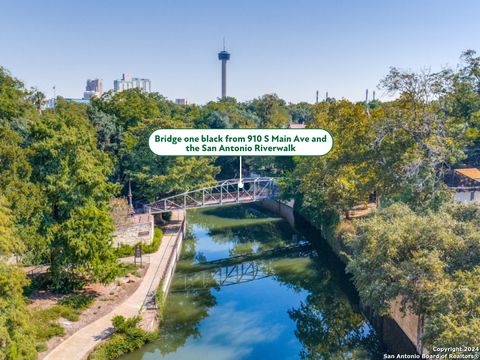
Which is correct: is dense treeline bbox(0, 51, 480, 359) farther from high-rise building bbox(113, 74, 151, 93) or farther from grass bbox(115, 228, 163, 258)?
high-rise building bbox(113, 74, 151, 93)

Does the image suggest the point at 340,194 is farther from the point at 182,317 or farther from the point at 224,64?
the point at 224,64

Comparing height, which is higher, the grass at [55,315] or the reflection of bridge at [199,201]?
the reflection of bridge at [199,201]

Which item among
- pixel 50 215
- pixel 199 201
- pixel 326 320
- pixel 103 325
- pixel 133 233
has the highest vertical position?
pixel 50 215

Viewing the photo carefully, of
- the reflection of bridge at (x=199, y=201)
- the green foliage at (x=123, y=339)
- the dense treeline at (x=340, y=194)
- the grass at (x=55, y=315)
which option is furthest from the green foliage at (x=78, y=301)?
the reflection of bridge at (x=199, y=201)

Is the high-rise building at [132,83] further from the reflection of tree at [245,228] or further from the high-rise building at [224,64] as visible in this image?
the reflection of tree at [245,228]

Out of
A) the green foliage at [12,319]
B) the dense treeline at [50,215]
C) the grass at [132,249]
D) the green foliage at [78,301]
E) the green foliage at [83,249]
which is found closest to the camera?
the green foliage at [12,319]

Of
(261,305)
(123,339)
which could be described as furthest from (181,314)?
(123,339)
